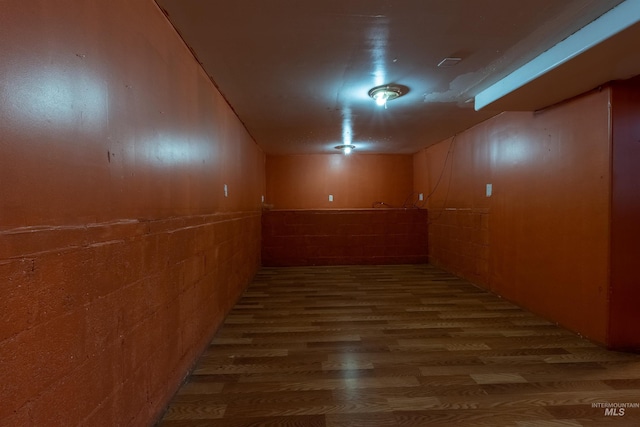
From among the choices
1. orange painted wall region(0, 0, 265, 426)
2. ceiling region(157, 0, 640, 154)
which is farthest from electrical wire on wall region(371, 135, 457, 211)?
orange painted wall region(0, 0, 265, 426)

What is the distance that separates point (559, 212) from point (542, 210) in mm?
218

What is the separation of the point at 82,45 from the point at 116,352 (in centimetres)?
114

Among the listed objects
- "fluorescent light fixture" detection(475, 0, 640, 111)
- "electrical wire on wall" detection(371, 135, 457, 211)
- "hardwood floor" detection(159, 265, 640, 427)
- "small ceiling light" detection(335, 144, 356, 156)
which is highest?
"small ceiling light" detection(335, 144, 356, 156)

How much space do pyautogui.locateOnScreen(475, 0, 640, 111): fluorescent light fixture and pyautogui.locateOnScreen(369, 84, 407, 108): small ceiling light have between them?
30.8 inches

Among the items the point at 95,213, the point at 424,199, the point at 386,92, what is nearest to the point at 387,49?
the point at 386,92

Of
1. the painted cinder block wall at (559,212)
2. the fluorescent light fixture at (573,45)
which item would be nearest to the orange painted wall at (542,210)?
the painted cinder block wall at (559,212)

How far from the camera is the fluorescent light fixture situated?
175cm

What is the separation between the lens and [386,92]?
309cm

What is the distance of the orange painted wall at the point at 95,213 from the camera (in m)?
0.90

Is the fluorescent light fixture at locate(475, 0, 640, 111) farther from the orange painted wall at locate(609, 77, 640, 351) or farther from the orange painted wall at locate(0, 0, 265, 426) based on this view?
the orange painted wall at locate(0, 0, 265, 426)

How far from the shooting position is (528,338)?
9.16 ft

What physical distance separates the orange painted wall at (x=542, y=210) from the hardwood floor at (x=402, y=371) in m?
0.32

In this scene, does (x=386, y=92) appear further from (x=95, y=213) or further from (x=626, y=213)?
(x=95, y=213)

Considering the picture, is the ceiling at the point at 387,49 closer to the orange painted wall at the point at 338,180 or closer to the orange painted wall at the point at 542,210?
the orange painted wall at the point at 542,210
